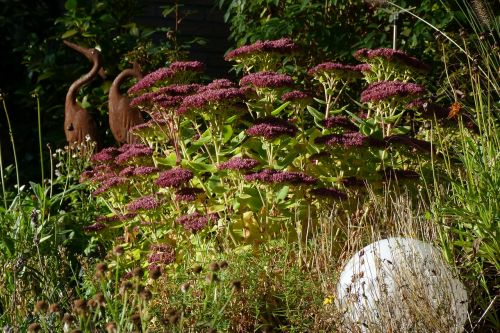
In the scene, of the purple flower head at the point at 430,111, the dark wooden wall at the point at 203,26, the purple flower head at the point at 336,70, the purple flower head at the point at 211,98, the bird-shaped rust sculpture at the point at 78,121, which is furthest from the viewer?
the dark wooden wall at the point at 203,26

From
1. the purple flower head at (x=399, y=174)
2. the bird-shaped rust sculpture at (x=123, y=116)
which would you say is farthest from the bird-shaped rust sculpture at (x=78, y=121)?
the purple flower head at (x=399, y=174)

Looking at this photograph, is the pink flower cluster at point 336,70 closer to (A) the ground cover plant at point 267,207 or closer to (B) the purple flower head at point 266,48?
(A) the ground cover plant at point 267,207

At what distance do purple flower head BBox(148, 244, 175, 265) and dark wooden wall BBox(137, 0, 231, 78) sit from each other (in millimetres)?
5437

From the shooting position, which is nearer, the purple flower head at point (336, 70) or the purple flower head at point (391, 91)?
the purple flower head at point (391, 91)

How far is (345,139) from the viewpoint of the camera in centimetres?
454

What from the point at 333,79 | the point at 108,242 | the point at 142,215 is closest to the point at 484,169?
the point at 333,79

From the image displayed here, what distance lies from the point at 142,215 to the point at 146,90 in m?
0.76

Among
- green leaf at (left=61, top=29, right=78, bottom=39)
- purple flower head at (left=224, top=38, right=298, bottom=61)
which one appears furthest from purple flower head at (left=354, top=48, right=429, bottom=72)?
green leaf at (left=61, top=29, right=78, bottom=39)

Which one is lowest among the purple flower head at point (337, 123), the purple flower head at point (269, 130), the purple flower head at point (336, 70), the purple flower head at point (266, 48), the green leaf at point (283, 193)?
the green leaf at point (283, 193)

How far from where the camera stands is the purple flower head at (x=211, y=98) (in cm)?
435

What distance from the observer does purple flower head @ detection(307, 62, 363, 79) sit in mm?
4953

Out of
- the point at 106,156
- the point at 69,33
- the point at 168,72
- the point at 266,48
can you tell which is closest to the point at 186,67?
the point at 168,72

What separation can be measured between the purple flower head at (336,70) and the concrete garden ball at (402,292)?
1330mm

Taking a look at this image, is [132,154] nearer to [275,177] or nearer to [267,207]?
[267,207]
